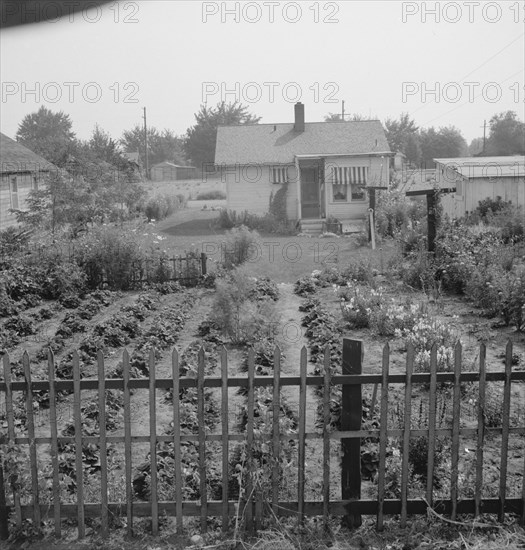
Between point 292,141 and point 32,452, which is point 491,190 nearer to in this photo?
point 292,141

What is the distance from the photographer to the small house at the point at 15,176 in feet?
82.3

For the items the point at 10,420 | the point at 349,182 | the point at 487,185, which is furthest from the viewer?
the point at 349,182

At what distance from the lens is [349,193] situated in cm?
3094

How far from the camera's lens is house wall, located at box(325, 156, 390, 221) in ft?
101

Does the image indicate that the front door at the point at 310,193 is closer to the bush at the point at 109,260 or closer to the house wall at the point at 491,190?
the house wall at the point at 491,190

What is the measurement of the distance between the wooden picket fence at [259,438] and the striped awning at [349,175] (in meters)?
26.9

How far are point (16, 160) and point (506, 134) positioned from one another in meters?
60.1

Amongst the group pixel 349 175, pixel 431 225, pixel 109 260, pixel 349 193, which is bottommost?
pixel 109 260

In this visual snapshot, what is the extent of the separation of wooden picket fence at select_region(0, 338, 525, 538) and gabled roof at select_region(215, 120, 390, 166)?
2752cm

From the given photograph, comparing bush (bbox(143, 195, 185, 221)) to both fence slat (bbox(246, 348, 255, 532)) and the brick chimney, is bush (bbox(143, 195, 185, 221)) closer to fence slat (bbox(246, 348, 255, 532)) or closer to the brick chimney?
the brick chimney

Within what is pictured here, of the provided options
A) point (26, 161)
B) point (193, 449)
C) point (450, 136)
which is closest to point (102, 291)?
point (193, 449)

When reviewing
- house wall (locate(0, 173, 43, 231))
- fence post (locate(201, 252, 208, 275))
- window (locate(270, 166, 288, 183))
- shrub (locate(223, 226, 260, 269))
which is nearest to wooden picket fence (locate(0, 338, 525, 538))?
fence post (locate(201, 252, 208, 275))

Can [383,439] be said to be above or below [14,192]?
below

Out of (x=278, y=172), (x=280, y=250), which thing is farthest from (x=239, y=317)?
(x=278, y=172)
